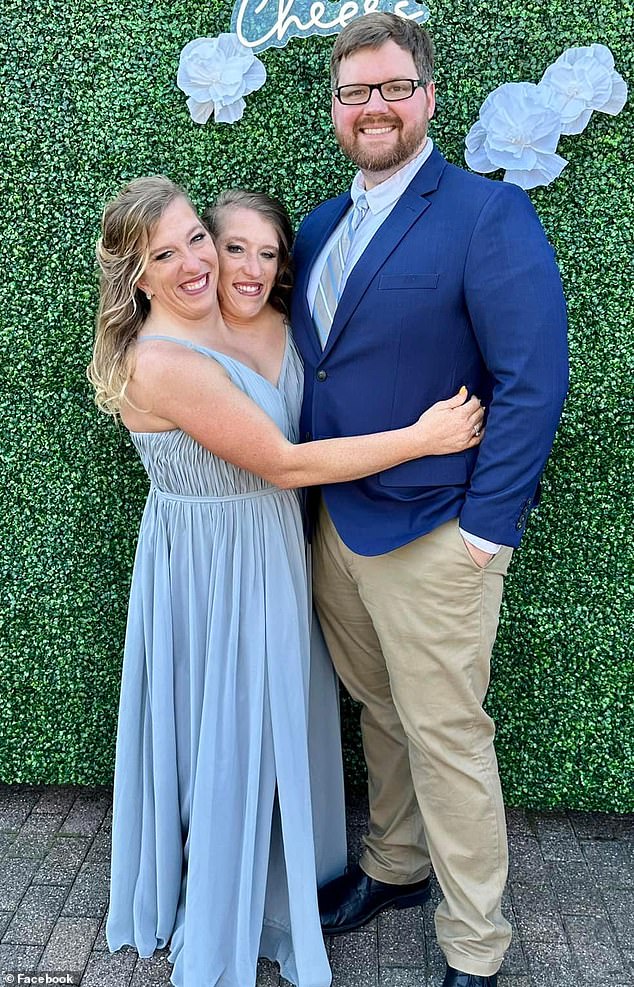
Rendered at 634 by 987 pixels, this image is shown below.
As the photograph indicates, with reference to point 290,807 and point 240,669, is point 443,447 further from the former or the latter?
point 290,807

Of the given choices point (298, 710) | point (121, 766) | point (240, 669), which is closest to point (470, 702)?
point (298, 710)

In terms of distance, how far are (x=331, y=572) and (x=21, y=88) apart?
5.77ft

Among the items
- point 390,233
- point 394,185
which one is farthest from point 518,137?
point 390,233

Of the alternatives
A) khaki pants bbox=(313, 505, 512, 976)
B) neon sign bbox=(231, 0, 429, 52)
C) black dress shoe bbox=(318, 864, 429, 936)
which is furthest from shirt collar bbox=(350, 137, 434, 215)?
black dress shoe bbox=(318, 864, 429, 936)

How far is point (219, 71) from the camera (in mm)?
2566

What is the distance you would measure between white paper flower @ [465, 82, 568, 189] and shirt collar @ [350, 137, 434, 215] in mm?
449

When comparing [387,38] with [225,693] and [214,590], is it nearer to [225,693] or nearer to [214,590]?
[214,590]

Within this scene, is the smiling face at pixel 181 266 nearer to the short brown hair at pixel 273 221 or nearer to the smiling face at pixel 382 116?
the short brown hair at pixel 273 221

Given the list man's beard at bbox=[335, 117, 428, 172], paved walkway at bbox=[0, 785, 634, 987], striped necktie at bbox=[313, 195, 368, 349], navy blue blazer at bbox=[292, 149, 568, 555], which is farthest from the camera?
paved walkway at bbox=[0, 785, 634, 987]

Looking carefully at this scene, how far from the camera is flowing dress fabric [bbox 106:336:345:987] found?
7.31ft

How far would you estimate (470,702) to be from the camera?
2178 millimetres

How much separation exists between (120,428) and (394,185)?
4.07ft

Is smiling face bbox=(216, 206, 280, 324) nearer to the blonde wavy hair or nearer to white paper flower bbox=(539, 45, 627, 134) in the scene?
the blonde wavy hair

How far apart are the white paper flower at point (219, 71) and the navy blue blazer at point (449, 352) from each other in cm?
81
